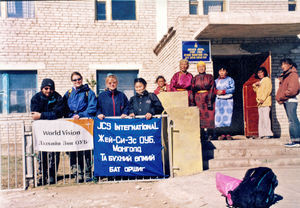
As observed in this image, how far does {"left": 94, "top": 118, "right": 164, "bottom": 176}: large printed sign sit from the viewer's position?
17.3ft

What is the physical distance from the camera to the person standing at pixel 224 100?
7215 mm

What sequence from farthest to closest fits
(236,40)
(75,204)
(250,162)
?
(236,40) < (250,162) < (75,204)

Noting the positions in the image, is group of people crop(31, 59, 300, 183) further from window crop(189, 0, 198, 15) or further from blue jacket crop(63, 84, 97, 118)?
window crop(189, 0, 198, 15)

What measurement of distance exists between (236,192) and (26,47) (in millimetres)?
9622

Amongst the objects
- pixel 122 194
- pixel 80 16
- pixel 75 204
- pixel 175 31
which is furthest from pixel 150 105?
pixel 80 16

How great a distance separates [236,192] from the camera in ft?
11.5

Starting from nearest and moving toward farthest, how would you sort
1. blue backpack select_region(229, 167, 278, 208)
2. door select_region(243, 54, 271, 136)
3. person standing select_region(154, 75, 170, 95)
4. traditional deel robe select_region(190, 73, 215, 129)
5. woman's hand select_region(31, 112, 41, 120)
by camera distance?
blue backpack select_region(229, 167, 278, 208) < woman's hand select_region(31, 112, 41, 120) < traditional deel robe select_region(190, 73, 215, 129) < person standing select_region(154, 75, 170, 95) < door select_region(243, 54, 271, 136)

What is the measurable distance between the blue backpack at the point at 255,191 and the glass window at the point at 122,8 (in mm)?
9021

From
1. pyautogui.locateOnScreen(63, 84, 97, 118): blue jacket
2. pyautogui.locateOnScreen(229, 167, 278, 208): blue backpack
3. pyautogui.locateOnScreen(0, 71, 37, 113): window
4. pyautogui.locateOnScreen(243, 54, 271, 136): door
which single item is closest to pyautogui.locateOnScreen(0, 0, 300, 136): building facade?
pyautogui.locateOnScreen(0, 71, 37, 113): window

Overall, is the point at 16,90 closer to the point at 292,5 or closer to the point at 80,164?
the point at 80,164

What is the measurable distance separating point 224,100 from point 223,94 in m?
0.20

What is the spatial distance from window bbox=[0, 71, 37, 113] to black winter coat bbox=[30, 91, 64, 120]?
5835mm

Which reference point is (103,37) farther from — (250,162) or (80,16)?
(250,162)

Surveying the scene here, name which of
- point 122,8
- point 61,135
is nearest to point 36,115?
point 61,135
